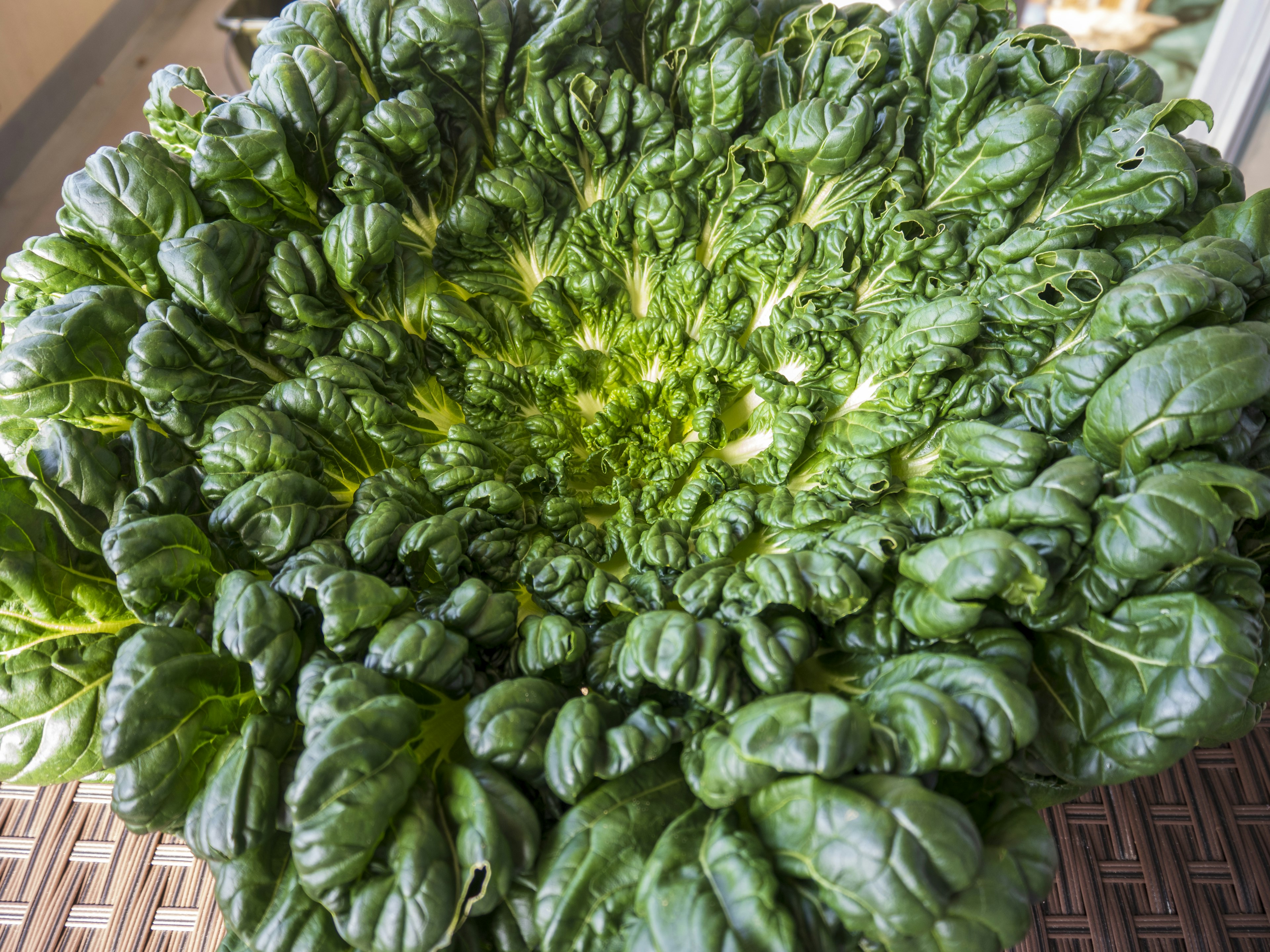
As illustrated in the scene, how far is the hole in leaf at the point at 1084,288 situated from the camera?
1508 millimetres

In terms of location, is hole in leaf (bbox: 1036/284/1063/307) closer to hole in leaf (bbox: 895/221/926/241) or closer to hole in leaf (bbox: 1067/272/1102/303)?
hole in leaf (bbox: 1067/272/1102/303)

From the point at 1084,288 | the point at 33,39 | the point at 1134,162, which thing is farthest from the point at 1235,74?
the point at 33,39

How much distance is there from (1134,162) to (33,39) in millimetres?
4854

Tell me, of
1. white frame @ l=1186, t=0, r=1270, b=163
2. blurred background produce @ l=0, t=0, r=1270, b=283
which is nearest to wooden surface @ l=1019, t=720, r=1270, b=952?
white frame @ l=1186, t=0, r=1270, b=163

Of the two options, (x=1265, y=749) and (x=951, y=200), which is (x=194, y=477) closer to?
(x=951, y=200)

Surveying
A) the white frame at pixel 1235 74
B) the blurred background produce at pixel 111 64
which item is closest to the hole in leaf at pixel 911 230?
the blurred background produce at pixel 111 64

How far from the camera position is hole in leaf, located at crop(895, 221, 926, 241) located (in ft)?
5.61

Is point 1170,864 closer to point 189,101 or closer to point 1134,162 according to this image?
point 1134,162

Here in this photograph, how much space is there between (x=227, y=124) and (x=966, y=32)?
1.41 metres

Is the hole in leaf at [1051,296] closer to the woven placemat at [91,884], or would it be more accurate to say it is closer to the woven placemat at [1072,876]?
the woven placemat at [1072,876]

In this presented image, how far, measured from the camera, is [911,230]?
68.6 inches

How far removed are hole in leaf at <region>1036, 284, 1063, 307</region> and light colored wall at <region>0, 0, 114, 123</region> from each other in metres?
4.56

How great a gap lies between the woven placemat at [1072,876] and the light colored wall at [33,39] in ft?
12.1

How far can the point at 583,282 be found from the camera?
6.36 ft
